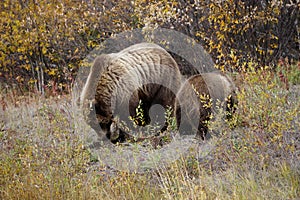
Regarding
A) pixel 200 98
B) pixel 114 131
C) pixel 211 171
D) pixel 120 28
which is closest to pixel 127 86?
pixel 114 131

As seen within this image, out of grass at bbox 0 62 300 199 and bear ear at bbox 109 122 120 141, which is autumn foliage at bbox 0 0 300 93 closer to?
bear ear at bbox 109 122 120 141

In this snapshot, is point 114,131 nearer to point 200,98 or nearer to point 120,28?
point 200,98

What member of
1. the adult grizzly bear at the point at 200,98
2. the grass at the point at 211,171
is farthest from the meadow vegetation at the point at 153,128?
the adult grizzly bear at the point at 200,98

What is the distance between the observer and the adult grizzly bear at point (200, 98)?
613 centimetres

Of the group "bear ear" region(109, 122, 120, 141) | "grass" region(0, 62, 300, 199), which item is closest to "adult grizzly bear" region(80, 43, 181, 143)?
"bear ear" region(109, 122, 120, 141)

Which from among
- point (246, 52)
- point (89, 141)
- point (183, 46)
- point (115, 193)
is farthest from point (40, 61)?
point (115, 193)

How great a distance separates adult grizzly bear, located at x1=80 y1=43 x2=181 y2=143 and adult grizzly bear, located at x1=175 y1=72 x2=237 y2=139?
277 millimetres

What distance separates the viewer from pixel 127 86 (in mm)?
6695

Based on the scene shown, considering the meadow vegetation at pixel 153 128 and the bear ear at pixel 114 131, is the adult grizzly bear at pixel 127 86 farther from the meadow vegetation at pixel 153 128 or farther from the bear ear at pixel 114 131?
the meadow vegetation at pixel 153 128

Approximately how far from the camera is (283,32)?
9875 millimetres

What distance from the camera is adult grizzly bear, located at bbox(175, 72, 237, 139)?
6.13 metres

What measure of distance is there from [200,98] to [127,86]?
3.81 ft

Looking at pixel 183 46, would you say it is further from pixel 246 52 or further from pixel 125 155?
pixel 125 155

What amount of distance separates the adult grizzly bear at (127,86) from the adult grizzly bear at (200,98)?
0.91 ft
